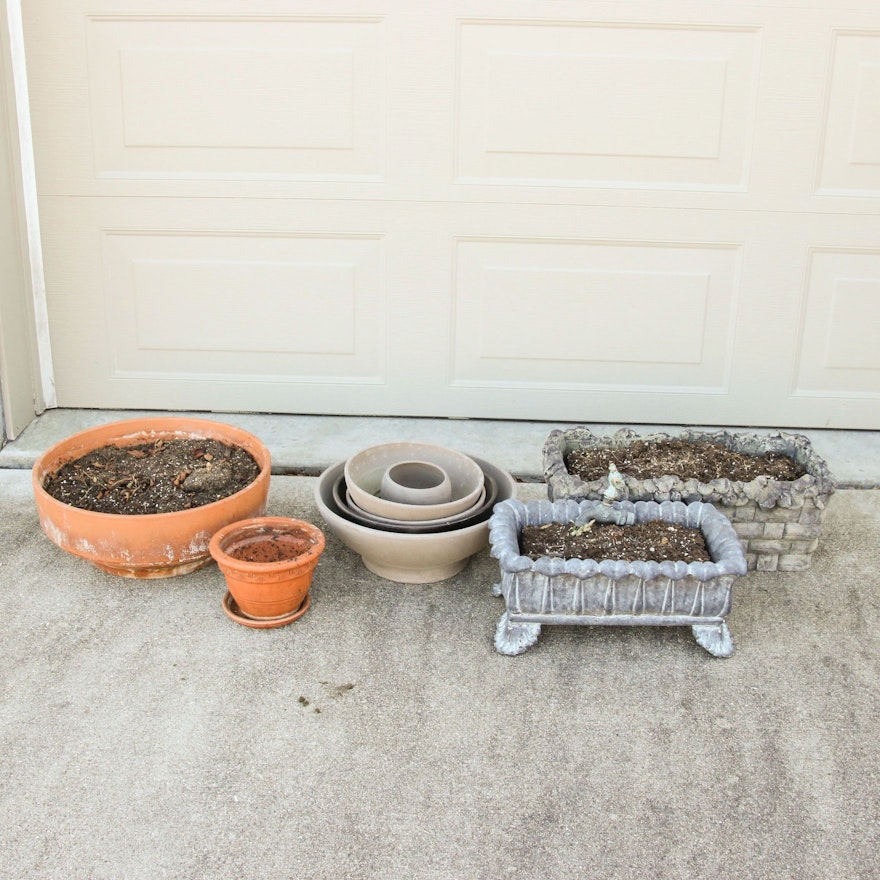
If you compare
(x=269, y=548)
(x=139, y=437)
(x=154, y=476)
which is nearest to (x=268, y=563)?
(x=269, y=548)

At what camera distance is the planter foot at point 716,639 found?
2.10m

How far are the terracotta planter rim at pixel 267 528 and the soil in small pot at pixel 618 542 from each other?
0.48 metres

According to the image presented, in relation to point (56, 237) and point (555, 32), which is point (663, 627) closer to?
point (555, 32)

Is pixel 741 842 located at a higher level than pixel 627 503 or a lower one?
lower

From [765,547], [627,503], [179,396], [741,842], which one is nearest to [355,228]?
[179,396]

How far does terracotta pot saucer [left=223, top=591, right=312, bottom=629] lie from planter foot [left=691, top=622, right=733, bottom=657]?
0.89 m

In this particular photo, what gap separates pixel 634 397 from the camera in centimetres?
317

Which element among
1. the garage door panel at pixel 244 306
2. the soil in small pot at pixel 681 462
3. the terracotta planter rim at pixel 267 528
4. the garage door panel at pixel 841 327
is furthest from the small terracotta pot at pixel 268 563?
the garage door panel at pixel 841 327

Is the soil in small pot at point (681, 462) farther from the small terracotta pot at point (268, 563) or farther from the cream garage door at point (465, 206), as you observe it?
the small terracotta pot at point (268, 563)

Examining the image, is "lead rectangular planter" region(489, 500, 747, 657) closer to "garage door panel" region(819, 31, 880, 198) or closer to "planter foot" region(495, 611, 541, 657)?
"planter foot" region(495, 611, 541, 657)

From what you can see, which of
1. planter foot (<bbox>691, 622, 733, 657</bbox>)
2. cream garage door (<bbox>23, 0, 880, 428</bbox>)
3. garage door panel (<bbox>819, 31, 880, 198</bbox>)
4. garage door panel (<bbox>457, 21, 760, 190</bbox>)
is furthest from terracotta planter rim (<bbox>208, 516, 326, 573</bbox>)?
garage door panel (<bbox>819, 31, 880, 198</bbox>)

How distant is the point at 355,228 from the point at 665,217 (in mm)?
955

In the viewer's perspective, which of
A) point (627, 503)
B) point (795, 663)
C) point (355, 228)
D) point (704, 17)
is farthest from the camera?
point (355, 228)

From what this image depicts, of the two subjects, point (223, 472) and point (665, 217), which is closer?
point (223, 472)
